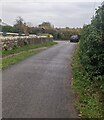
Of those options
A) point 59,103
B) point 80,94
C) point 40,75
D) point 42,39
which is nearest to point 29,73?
point 40,75

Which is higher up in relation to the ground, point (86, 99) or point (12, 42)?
point (12, 42)

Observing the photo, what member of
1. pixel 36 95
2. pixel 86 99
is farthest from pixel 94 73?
pixel 36 95

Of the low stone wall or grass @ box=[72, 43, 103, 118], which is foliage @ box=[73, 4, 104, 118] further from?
the low stone wall

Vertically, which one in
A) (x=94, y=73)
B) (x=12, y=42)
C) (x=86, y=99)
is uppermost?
(x=12, y=42)

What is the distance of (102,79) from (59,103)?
3.27 meters

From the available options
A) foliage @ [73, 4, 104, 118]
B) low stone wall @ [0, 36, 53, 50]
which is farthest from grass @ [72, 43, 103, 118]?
low stone wall @ [0, 36, 53, 50]

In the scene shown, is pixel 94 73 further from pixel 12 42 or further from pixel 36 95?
pixel 12 42

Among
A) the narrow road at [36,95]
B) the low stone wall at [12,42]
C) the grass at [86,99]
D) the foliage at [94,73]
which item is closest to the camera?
the narrow road at [36,95]

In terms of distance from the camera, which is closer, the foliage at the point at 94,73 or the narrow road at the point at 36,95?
the narrow road at the point at 36,95

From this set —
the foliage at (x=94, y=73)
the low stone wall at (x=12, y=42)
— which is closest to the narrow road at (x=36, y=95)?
the foliage at (x=94, y=73)

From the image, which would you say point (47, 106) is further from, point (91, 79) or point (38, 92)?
point (91, 79)

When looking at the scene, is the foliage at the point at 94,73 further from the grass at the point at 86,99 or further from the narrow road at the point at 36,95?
the narrow road at the point at 36,95

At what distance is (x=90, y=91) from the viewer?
1095 centimetres

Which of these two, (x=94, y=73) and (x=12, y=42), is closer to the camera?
(x=94, y=73)
